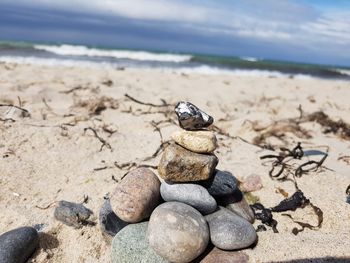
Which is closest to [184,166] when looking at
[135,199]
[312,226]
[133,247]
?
[135,199]

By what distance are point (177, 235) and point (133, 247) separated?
0.36 metres

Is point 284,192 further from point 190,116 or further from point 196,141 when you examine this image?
point 190,116

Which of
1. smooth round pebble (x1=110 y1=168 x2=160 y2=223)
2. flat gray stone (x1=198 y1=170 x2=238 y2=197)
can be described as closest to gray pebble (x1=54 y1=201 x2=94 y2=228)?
smooth round pebble (x1=110 y1=168 x2=160 y2=223)

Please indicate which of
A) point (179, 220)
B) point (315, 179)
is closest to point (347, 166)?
point (315, 179)

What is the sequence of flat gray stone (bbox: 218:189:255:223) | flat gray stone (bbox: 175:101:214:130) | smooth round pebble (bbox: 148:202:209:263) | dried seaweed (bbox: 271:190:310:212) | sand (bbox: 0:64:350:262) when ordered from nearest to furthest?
smooth round pebble (bbox: 148:202:209:263) < flat gray stone (bbox: 175:101:214:130) < sand (bbox: 0:64:350:262) < flat gray stone (bbox: 218:189:255:223) < dried seaweed (bbox: 271:190:310:212)

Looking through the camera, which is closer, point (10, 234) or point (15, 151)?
point (10, 234)

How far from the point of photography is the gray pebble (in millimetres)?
3246

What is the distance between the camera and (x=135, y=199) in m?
2.85

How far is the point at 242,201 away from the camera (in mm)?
3277

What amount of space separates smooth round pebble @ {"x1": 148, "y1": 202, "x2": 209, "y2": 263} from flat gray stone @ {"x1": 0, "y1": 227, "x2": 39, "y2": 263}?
0.91 metres

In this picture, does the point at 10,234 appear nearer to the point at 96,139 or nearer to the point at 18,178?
the point at 18,178

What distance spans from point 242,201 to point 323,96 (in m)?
6.69

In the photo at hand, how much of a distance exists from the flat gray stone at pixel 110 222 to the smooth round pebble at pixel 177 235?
1.15 feet

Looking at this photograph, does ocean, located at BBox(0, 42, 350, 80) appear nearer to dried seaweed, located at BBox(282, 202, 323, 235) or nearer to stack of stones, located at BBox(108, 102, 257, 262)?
stack of stones, located at BBox(108, 102, 257, 262)
